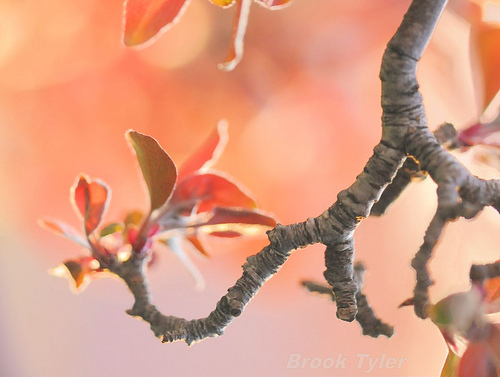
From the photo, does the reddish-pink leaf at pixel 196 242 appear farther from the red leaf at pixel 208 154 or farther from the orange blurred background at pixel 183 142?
the orange blurred background at pixel 183 142

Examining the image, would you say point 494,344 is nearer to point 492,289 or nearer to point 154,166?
point 492,289

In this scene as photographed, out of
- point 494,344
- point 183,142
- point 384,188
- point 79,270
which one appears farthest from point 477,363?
point 183,142

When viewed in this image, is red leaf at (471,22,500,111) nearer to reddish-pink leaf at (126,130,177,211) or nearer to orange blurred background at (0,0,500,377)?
reddish-pink leaf at (126,130,177,211)

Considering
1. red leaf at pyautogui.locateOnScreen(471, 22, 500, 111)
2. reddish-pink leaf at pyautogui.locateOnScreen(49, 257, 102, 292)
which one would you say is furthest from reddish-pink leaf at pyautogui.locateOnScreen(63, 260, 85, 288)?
red leaf at pyautogui.locateOnScreen(471, 22, 500, 111)

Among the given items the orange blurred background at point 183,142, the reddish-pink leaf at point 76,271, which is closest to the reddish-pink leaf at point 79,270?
the reddish-pink leaf at point 76,271

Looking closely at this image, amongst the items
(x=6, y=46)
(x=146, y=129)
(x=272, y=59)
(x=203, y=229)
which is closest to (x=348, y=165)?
(x=272, y=59)

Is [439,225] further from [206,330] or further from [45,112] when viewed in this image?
[45,112]
